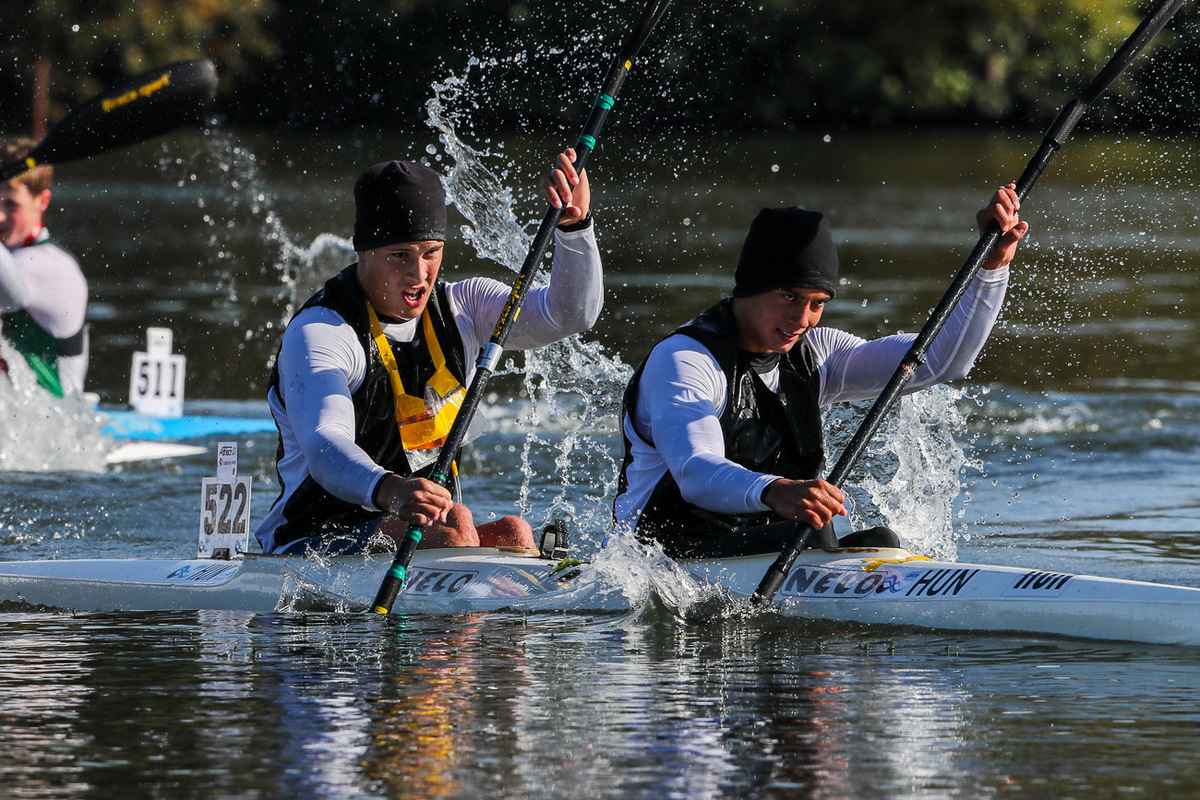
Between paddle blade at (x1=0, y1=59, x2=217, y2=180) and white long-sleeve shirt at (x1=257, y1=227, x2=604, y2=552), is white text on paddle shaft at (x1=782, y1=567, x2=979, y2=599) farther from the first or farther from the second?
paddle blade at (x1=0, y1=59, x2=217, y2=180)

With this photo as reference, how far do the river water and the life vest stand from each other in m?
0.16

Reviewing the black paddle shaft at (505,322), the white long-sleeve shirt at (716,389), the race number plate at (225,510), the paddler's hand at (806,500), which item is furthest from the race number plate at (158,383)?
the paddler's hand at (806,500)

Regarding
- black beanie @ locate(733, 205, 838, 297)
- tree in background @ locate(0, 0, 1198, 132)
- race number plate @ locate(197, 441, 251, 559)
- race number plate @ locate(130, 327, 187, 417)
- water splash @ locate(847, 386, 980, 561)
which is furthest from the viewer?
tree in background @ locate(0, 0, 1198, 132)

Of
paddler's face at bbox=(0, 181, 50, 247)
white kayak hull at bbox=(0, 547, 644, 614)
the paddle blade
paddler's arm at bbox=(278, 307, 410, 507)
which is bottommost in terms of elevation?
white kayak hull at bbox=(0, 547, 644, 614)

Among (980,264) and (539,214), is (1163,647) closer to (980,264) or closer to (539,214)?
(980,264)

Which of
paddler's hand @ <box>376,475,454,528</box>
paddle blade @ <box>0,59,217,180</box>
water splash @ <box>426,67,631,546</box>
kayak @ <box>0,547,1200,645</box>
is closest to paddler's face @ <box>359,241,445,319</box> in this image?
paddler's hand @ <box>376,475,454,528</box>

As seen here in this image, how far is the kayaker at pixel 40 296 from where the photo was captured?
29.2 ft

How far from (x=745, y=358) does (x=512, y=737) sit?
1.67m

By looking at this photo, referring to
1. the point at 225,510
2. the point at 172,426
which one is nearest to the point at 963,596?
the point at 225,510

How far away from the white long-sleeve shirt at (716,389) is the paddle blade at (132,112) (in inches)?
135

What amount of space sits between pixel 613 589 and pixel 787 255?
1177mm

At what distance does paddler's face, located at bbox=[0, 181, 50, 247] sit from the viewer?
8953 mm

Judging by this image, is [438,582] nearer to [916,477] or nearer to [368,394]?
[368,394]

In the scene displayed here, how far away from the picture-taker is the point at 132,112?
8.07 m
